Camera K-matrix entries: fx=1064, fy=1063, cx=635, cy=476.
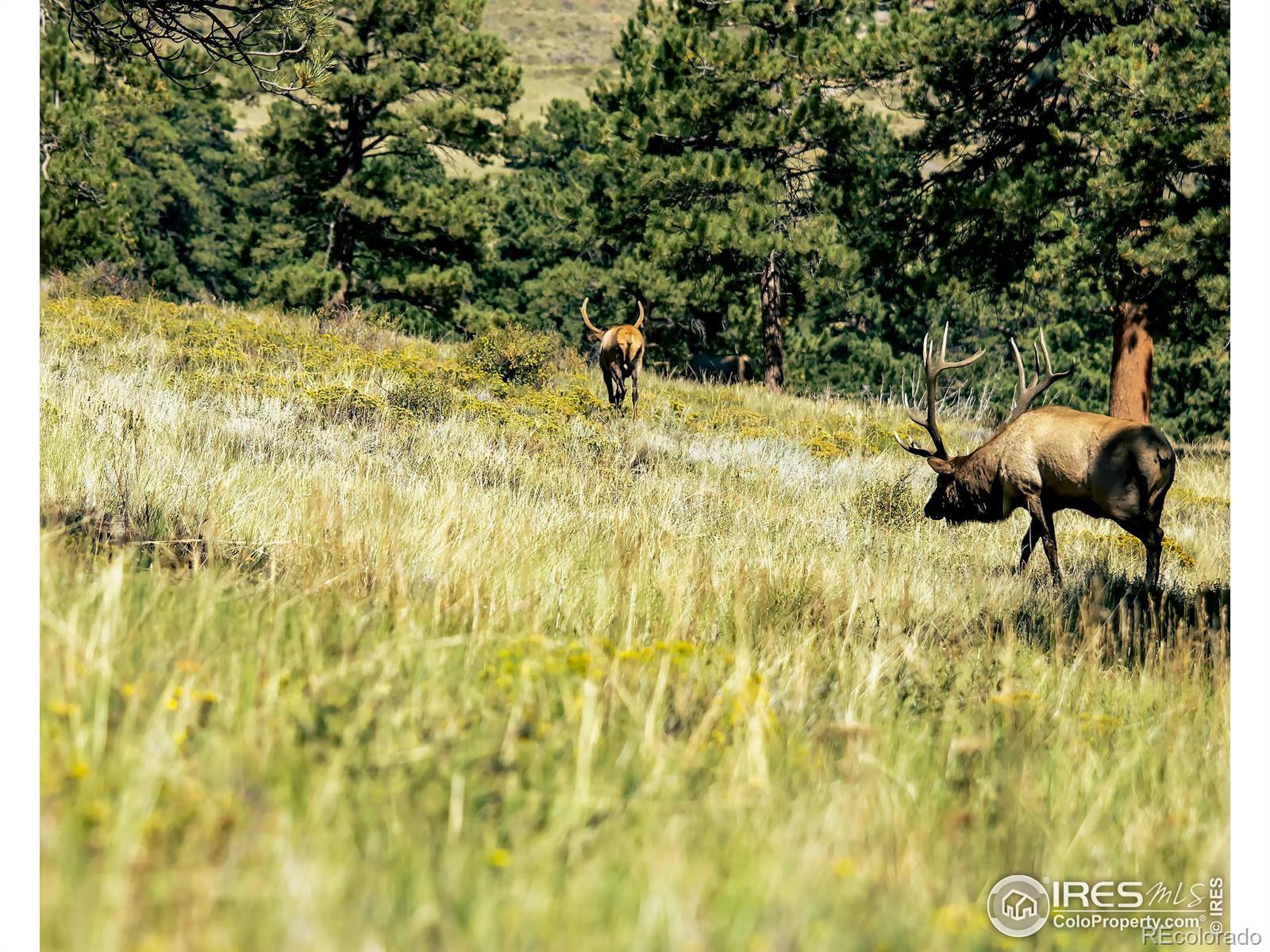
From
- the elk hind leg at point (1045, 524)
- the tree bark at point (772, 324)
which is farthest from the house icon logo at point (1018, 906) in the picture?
the tree bark at point (772, 324)

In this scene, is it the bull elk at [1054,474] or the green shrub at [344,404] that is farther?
the green shrub at [344,404]

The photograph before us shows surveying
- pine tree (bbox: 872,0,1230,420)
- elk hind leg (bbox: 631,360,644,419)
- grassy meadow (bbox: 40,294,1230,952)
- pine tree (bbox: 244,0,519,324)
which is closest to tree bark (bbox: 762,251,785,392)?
pine tree (bbox: 872,0,1230,420)

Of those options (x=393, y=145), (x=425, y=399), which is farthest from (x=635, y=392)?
(x=393, y=145)

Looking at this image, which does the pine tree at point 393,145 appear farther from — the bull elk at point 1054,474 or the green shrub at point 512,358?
the bull elk at point 1054,474

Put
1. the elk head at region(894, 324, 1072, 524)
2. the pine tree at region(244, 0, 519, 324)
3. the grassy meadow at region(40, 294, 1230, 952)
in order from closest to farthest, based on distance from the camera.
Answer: the grassy meadow at region(40, 294, 1230, 952)
the elk head at region(894, 324, 1072, 524)
the pine tree at region(244, 0, 519, 324)

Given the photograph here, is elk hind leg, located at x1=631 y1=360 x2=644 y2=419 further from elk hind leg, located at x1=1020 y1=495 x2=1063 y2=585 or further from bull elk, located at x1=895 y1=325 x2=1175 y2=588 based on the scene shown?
elk hind leg, located at x1=1020 y1=495 x2=1063 y2=585

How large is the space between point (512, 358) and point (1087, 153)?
8162 millimetres

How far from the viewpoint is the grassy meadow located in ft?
5.53

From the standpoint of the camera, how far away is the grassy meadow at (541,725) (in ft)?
5.53

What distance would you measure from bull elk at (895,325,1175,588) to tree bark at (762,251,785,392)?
1432cm

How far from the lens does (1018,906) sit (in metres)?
2.17

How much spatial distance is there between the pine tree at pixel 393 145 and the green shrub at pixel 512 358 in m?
10.7

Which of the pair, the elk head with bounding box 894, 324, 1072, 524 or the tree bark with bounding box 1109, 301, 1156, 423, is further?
the tree bark with bounding box 1109, 301, 1156, 423

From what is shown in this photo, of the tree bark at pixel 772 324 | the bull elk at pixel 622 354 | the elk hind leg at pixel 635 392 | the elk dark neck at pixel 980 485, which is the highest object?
the tree bark at pixel 772 324
